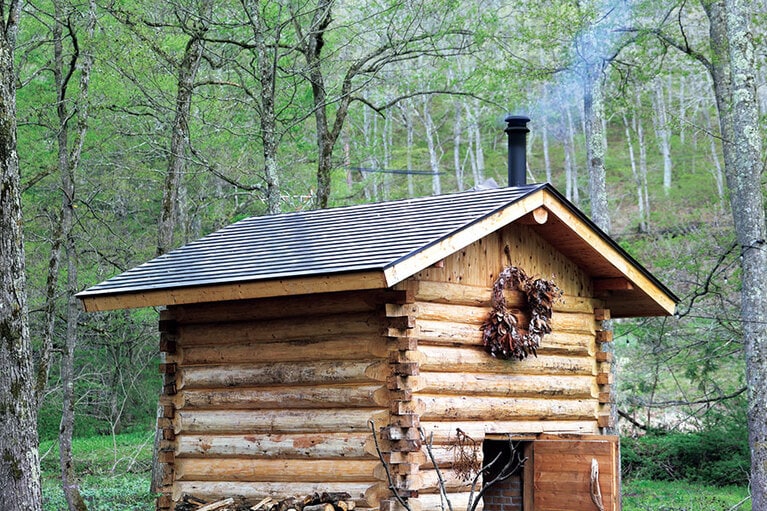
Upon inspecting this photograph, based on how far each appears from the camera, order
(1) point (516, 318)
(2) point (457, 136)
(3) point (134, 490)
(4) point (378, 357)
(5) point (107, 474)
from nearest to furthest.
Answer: (4) point (378, 357) → (1) point (516, 318) → (3) point (134, 490) → (5) point (107, 474) → (2) point (457, 136)

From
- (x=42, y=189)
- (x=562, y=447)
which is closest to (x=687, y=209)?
(x=42, y=189)

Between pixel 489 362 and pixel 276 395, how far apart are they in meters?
2.32

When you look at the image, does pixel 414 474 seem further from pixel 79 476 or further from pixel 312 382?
pixel 79 476

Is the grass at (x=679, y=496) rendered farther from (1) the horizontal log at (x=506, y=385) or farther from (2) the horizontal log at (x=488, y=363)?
(2) the horizontal log at (x=488, y=363)

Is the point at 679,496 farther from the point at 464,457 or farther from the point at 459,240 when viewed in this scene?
the point at 459,240

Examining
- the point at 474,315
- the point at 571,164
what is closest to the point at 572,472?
the point at 474,315

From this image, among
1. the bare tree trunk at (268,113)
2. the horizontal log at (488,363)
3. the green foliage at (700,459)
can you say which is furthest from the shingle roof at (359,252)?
the green foliage at (700,459)

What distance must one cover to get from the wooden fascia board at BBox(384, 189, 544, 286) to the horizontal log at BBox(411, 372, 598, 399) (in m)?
1.28

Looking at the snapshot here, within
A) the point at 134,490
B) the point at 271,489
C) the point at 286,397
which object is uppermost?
the point at 286,397

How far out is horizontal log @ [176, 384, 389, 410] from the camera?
918 centimetres

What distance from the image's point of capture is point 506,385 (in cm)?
1032

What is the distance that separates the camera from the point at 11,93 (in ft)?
34.9

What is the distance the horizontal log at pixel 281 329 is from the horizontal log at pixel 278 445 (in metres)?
1.01

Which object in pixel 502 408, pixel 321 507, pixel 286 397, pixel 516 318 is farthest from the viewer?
pixel 516 318
